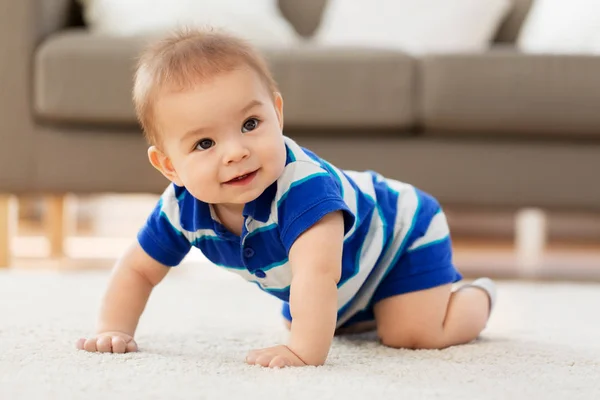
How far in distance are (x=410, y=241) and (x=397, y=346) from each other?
130 millimetres

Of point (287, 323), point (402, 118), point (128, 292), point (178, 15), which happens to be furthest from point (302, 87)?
point (128, 292)

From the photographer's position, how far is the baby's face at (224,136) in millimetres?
829

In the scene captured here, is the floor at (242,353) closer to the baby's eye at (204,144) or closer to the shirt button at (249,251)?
the shirt button at (249,251)

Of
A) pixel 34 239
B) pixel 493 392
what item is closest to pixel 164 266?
pixel 493 392

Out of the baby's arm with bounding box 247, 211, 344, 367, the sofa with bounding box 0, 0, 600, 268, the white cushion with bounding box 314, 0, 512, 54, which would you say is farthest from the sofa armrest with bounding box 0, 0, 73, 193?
the baby's arm with bounding box 247, 211, 344, 367

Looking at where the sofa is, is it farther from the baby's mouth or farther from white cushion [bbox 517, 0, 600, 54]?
the baby's mouth

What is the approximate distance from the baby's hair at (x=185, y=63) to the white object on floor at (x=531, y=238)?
1.54 metres

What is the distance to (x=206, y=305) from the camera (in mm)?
1349

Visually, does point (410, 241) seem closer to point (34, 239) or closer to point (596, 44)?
point (596, 44)

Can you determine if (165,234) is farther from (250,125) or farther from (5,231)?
(5,231)

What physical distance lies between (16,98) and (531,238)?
5.07 feet

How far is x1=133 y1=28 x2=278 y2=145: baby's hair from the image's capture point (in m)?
0.84

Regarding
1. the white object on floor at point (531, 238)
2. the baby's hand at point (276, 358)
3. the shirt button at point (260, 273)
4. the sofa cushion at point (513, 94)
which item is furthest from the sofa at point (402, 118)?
the baby's hand at point (276, 358)

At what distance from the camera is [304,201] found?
87 cm
